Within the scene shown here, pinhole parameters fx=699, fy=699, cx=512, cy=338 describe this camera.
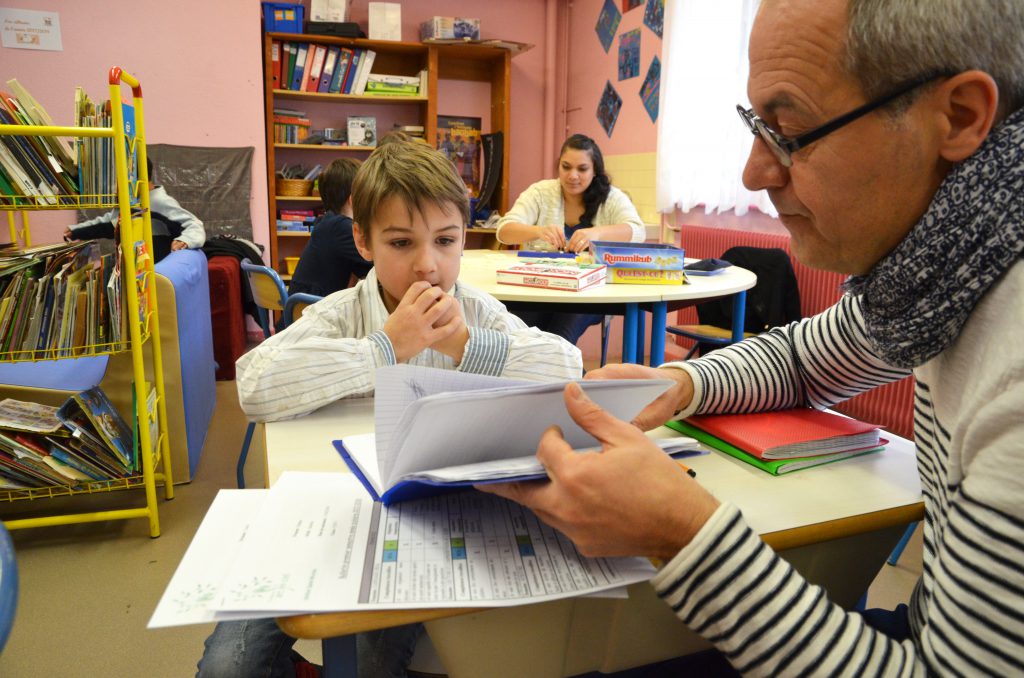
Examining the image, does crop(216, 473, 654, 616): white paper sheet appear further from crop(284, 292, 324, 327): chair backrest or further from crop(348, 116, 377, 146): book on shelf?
crop(348, 116, 377, 146): book on shelf

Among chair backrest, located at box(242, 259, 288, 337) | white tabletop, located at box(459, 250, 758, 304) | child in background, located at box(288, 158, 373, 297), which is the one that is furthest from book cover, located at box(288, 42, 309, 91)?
white tabletop, located at box(459, 250, 758, 304)

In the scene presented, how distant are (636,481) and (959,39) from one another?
452 millimetres

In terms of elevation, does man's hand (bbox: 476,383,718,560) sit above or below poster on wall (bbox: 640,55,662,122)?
below

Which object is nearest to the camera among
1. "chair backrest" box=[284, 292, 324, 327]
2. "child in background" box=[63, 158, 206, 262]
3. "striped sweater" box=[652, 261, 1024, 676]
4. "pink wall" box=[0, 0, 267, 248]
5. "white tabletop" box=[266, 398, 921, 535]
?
"striped sweater" box=[652, 261, 1024, 676]

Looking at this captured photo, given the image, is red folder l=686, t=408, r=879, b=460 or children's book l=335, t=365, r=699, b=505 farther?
red folder l=686, t=408, r=879, b=460

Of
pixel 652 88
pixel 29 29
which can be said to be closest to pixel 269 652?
pixel 652 88

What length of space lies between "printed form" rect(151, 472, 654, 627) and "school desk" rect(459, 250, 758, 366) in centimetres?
138

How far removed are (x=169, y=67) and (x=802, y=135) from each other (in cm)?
475

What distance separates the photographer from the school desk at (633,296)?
2100 millimetres

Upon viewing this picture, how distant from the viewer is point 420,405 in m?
0.55

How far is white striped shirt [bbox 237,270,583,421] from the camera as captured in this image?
1.04 m

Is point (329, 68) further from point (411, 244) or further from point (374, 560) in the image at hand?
point (374, 560)

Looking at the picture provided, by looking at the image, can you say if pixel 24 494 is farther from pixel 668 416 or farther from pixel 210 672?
pixel 668 416

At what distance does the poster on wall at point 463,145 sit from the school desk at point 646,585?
4.88 meters
